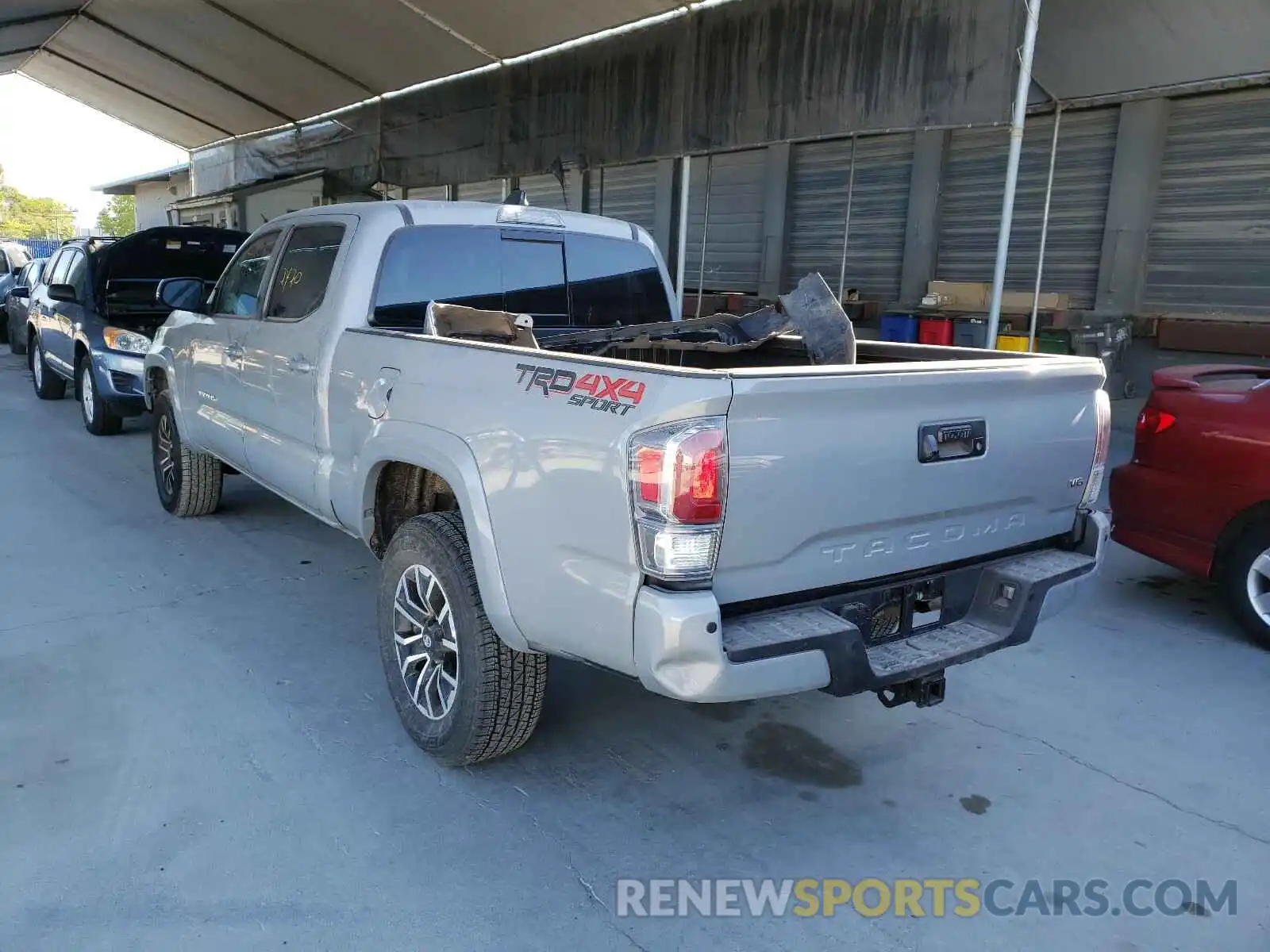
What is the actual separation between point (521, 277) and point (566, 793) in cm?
248

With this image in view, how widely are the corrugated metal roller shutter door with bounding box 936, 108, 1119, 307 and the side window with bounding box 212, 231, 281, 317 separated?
29.9 ft

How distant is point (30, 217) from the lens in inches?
3214

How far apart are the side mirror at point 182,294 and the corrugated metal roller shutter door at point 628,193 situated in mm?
11005

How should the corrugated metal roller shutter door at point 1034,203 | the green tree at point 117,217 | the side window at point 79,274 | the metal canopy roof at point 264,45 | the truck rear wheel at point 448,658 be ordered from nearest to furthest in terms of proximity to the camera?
1. the truck rear wheel at point 448,658
2. the side window at point 79,274
3. the corrugated metal roller shutter door at point 1034,203
4. the metal canopy roof at point 264,45
5. the green tree at point 117,217

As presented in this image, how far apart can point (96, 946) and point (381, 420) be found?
1.93 metres

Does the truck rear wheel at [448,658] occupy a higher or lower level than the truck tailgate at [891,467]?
lower

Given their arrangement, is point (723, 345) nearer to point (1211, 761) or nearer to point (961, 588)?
point (961, 588)

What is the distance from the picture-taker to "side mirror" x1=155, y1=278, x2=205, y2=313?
566 centimetres

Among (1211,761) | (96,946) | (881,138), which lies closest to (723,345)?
(1211,761)

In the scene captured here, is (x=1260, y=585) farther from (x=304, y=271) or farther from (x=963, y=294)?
(x=963, y=294)

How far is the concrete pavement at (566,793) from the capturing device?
2701 mm

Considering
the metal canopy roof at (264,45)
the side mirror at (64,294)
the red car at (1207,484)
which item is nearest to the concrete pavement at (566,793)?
the red car at (1207,484)

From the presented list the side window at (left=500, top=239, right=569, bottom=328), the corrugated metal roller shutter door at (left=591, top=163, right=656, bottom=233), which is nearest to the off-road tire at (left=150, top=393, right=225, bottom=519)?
the side window at (left=500, top=239, right=569, bottom=328)

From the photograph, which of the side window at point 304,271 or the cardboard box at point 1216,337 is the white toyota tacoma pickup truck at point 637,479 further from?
the cardboard box at point 1216,337
